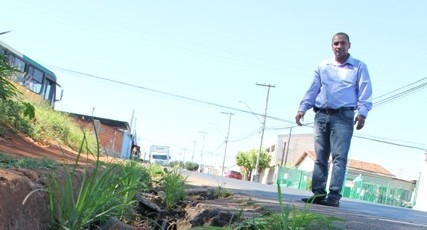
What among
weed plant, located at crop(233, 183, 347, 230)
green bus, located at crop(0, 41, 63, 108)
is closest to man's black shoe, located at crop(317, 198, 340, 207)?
weed plant, located at crop(233, 183, 347, 230)

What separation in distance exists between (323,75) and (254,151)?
6295cm

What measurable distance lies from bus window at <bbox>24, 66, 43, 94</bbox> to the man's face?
13417mm

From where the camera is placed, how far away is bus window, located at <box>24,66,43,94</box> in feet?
54.6

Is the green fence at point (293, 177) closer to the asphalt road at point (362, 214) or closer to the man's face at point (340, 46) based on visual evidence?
the asphalt road at point (362, 214)

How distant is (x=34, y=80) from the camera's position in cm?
1745

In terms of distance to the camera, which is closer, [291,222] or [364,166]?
[291,222]

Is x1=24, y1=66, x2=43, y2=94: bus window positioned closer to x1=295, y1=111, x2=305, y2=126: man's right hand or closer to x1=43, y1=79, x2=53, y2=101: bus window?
Answer: x1=43, y1=79, x2=53, y2=101: bus window

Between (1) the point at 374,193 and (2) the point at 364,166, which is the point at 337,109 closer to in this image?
(1) the point at 374,193

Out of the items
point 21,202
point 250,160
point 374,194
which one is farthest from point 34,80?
point 250,160

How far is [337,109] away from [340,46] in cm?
62

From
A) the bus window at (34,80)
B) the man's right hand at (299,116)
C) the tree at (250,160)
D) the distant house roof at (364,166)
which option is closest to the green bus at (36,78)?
the bus window at (34,80)

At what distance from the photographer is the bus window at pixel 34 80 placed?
656 inches

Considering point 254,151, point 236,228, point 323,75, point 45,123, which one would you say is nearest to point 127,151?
point 45,123

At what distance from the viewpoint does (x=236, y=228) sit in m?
2.56
